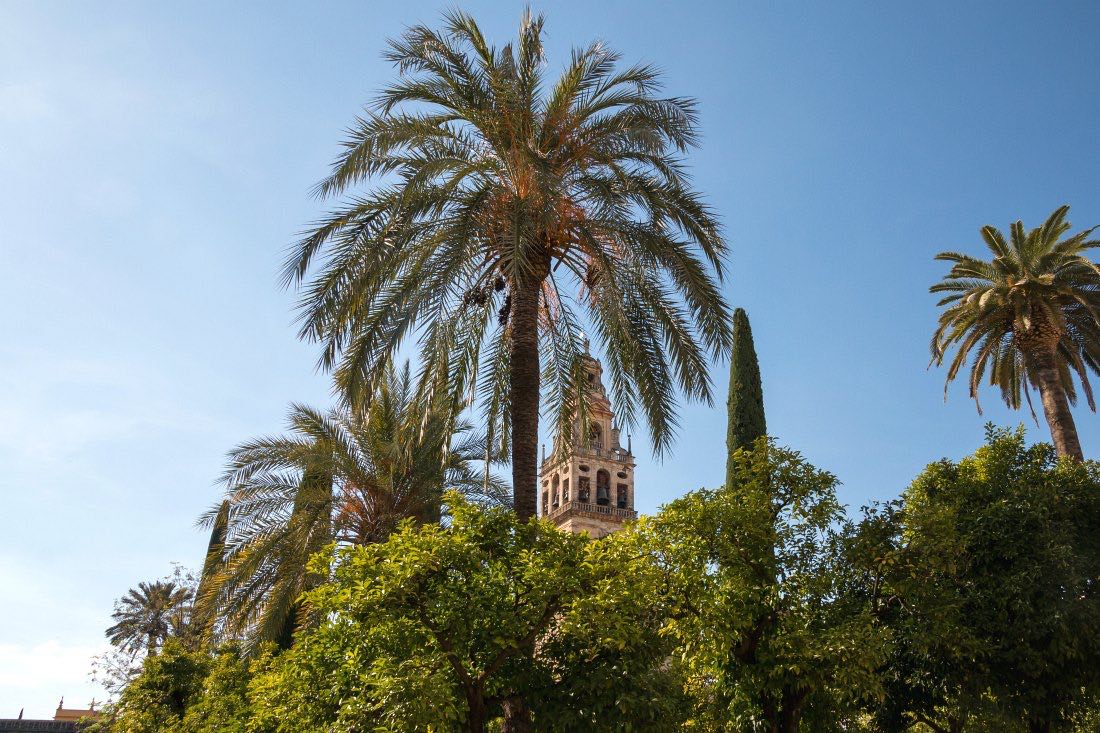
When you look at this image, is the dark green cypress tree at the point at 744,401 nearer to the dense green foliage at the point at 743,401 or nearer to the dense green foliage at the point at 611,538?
the dense green foliage at the point at 743,401

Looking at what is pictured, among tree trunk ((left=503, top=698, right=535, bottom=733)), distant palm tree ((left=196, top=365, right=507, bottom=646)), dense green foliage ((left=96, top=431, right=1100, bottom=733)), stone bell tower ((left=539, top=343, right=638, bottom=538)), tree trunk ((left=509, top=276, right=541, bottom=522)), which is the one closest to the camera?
dense green foliage ((left=96, top=431, right=1100, bottom=733))

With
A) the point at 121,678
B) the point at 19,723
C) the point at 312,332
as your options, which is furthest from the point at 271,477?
the point at 19,723

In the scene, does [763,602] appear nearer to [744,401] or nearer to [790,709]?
[790,709]

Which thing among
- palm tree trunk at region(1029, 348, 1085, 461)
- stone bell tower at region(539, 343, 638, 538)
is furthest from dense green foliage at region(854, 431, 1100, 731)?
stone bell tower at region(539, 343, 638, 538)

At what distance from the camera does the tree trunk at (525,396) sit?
1334 centimetres

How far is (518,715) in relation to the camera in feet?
38.3

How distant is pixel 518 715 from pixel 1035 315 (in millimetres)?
18997

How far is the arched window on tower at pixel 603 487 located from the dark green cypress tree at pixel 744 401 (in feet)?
109

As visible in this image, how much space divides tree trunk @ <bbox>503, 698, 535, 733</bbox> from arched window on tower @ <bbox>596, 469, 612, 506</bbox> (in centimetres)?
4294

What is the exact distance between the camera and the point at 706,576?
45.3 ft

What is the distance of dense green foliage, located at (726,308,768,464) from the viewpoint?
69.6ft

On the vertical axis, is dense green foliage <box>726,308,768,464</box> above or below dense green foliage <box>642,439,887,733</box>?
above

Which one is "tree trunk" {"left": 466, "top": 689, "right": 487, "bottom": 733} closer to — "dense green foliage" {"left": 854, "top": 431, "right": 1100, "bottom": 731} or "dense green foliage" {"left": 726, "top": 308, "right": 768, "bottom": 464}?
"dense green foliage" {"left": 854, "top": 431, "right": 1100, "bottom": 731}

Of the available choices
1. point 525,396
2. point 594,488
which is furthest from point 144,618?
point 525,396
